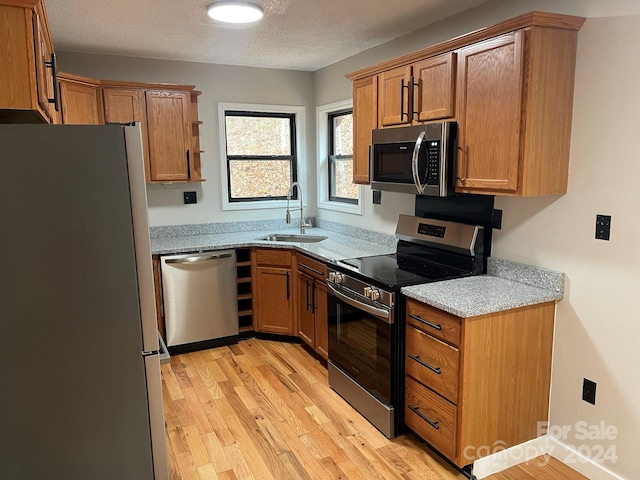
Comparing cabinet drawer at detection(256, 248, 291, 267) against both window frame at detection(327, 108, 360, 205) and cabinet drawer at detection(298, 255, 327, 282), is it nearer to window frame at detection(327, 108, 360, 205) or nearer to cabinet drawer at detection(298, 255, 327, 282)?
cabinet drawer at detection(298, 255, 327, 282)

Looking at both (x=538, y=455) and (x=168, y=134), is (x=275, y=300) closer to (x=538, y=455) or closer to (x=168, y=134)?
(x=168, y=134)

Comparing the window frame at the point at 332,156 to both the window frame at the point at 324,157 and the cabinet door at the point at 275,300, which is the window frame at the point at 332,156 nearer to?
the window frame at the point at 324,157

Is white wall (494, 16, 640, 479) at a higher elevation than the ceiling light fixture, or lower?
lower

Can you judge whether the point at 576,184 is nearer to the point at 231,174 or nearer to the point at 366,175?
the point at 366,175

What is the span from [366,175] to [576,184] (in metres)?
1.45

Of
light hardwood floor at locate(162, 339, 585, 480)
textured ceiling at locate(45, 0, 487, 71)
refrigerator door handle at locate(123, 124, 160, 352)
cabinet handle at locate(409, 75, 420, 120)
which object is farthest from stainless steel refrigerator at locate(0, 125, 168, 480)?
cabinet handle at locate(409, 75, 420, 120)

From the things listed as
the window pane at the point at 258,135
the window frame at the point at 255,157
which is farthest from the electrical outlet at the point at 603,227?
the window pane at the point at 258,135

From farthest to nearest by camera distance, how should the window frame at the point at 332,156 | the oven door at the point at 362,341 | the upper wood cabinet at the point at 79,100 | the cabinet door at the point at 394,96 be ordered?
the window frame at the point at 332,156
the upper wood cabinet at the point at 79,100
the cabinet door at the point at 394,96
the oven door at the point at 362,341

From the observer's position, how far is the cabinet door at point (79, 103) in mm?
3373

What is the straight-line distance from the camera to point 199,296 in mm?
3861

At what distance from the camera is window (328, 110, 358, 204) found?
14.3ft

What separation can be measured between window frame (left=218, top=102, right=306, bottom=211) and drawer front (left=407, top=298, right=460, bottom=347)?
2.53 meters

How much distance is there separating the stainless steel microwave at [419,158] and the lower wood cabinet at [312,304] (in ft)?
2.93

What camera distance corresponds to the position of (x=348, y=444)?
2604mm
